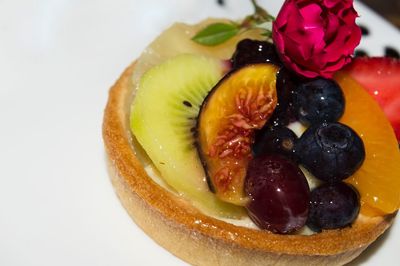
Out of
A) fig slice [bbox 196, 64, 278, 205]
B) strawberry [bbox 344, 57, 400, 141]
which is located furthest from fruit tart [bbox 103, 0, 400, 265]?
strawberry [bbox 344, 57, 400, 141]

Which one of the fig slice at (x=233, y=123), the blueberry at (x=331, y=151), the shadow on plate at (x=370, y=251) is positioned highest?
the fig slice at (x=233, y=123)

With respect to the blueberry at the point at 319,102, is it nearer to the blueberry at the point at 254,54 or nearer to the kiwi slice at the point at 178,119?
the blueberry at the point at 254,54

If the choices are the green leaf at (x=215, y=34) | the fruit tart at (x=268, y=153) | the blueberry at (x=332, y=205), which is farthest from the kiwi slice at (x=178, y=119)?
the blueberry at (x=332, y=205)

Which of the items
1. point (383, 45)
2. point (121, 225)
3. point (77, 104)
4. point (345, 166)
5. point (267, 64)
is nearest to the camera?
point (345, 166)

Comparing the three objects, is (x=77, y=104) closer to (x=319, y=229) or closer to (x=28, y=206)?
(x=28, y=206)

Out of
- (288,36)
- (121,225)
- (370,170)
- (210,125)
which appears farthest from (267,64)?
(121,225)

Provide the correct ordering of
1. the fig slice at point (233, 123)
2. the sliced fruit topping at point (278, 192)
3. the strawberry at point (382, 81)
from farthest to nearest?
the strawberry at point (382, 81)
the fig slice at point (233, 123)
the sliced fruit topping at point (278, 192)
